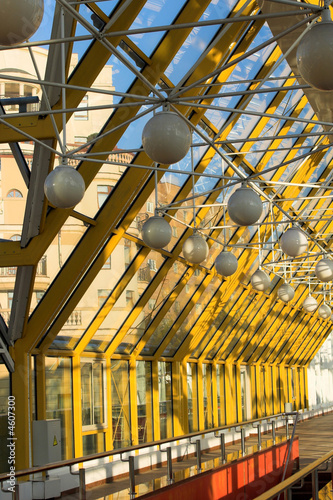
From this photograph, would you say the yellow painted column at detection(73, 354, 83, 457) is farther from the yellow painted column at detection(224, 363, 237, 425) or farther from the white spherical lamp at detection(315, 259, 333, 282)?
the yellow painted column at detection(224, 363, 237, 425)

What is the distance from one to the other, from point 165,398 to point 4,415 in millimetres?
7756

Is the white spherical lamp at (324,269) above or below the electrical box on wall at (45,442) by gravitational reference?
above

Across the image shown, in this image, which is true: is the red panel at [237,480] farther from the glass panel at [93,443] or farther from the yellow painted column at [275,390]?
the yellow painted column at [275,390]

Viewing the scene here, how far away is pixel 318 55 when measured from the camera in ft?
14.2

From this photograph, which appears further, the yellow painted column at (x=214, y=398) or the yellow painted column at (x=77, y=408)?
the yellow painted column at (x=214, y=398)

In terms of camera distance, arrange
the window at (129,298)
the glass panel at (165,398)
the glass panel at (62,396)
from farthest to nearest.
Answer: the glass panel at (165,398), the window at (129,298), the glass panel at (62,396)

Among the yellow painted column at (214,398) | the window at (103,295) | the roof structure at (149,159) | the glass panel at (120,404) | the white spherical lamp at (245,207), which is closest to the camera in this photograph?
the white spherical lamp at (245,207)

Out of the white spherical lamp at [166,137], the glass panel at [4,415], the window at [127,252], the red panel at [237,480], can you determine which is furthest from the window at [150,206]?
the white spherical lamp at [166,137]

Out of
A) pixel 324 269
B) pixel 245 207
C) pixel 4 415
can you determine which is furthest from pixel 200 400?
pixel 245 207

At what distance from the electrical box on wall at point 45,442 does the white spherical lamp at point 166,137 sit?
7236mm

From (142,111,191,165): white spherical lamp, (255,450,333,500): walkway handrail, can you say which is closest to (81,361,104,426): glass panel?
(255,450,333,500): walkway handrail

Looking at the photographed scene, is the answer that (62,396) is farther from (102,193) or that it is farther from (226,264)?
(226,264)

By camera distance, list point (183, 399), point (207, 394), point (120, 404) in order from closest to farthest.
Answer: point (120, 404) → point (183, 399) → point (207, 394)

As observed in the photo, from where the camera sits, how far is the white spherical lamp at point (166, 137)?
18.1 ft
